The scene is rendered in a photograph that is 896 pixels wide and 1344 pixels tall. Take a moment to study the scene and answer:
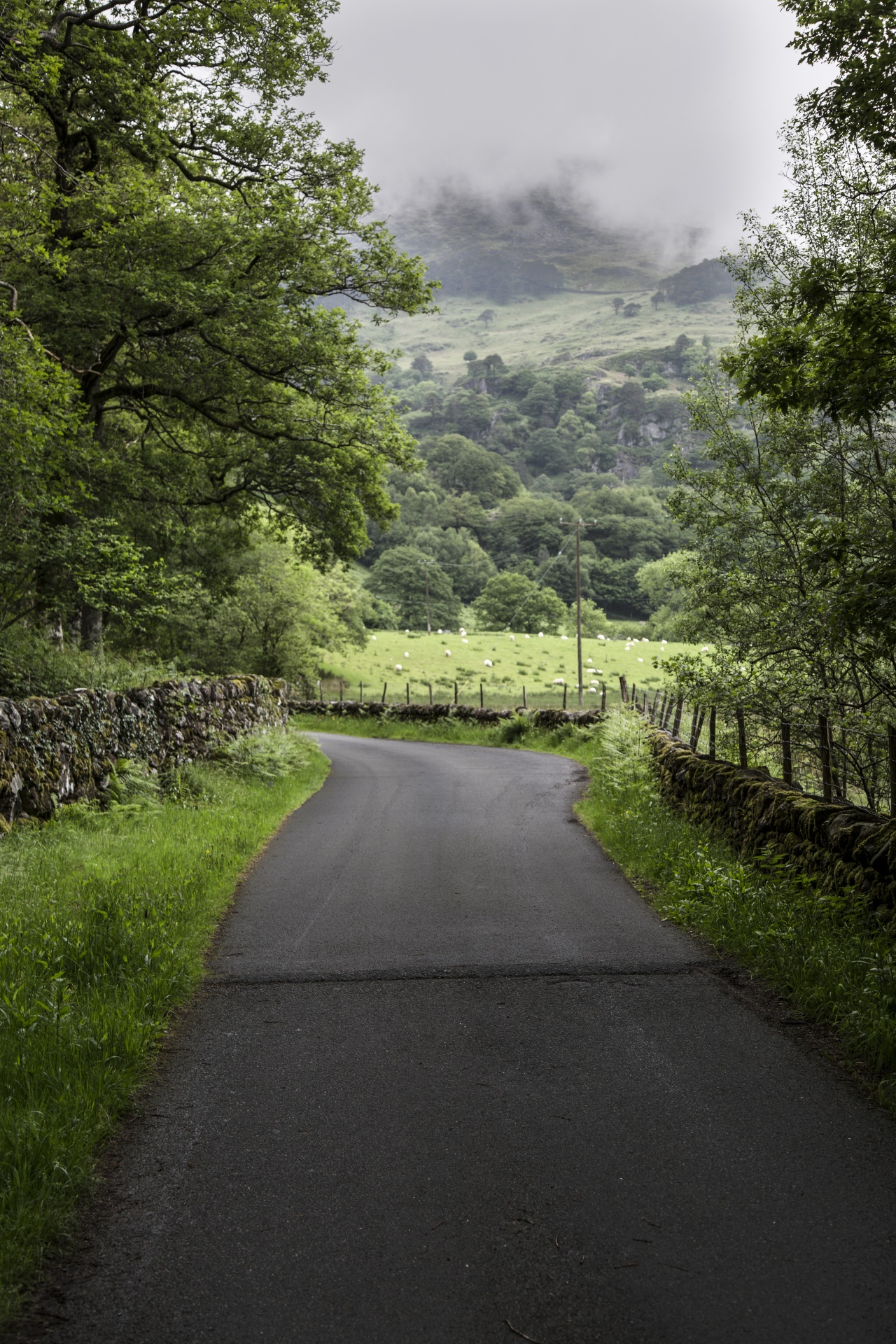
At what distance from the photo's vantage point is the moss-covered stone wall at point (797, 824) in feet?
20.9

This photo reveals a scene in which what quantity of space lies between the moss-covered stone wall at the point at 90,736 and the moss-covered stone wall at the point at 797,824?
24.0ft

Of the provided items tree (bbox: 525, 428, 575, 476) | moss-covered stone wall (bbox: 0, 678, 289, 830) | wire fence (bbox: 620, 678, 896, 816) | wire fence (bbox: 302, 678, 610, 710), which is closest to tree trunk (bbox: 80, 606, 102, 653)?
moss-covered stone wall (bbox: 0, 678, 289, 830)

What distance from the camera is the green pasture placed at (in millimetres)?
50156

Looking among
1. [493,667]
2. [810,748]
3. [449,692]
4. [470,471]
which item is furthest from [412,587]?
[810,748]

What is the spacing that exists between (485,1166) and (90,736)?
872 cm

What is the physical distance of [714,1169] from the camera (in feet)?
12.1

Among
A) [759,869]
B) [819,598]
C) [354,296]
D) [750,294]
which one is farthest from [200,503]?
[759,869]

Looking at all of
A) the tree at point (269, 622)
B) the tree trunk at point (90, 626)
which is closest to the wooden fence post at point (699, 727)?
the tree trunk at point (90, 626)

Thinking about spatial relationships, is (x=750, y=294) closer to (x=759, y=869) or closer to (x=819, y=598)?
(x=819, y=598)

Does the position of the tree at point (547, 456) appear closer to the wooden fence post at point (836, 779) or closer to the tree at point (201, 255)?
the tree at point (201, 255)

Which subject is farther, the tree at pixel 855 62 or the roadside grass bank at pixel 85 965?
the tree at pixel 855 62

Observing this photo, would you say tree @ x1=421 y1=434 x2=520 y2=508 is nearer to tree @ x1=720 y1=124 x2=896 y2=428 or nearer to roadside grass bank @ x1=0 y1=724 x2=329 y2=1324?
roadside grass bank @ x1=0 y1=724 x2=329 y2=1324

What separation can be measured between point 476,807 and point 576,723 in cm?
1441

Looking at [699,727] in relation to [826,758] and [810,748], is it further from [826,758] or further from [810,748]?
[826,758]
